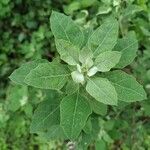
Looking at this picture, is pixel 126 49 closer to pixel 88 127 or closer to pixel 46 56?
pixel 88 127

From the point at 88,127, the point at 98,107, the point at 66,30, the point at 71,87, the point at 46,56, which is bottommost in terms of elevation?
the point at 46,56

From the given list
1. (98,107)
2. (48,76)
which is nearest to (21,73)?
(48,76)

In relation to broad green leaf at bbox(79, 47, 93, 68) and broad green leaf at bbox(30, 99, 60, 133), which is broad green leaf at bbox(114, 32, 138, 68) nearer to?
broad green leaf at bbox(79, 47, 93, 68)

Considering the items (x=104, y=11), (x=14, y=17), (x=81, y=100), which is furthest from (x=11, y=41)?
(x=81, y=100)

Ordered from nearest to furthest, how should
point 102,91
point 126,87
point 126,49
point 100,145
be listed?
1. point 102,91
2. point 126,87
3. point 126,49
4. point 100,145

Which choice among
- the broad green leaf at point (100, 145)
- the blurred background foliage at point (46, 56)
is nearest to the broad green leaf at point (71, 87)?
the blurred background foliage at point (46, 56)

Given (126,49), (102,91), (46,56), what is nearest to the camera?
(102,91)

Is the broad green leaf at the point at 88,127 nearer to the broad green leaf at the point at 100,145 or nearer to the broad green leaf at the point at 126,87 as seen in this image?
the broad green leaf at the point at 126,87
